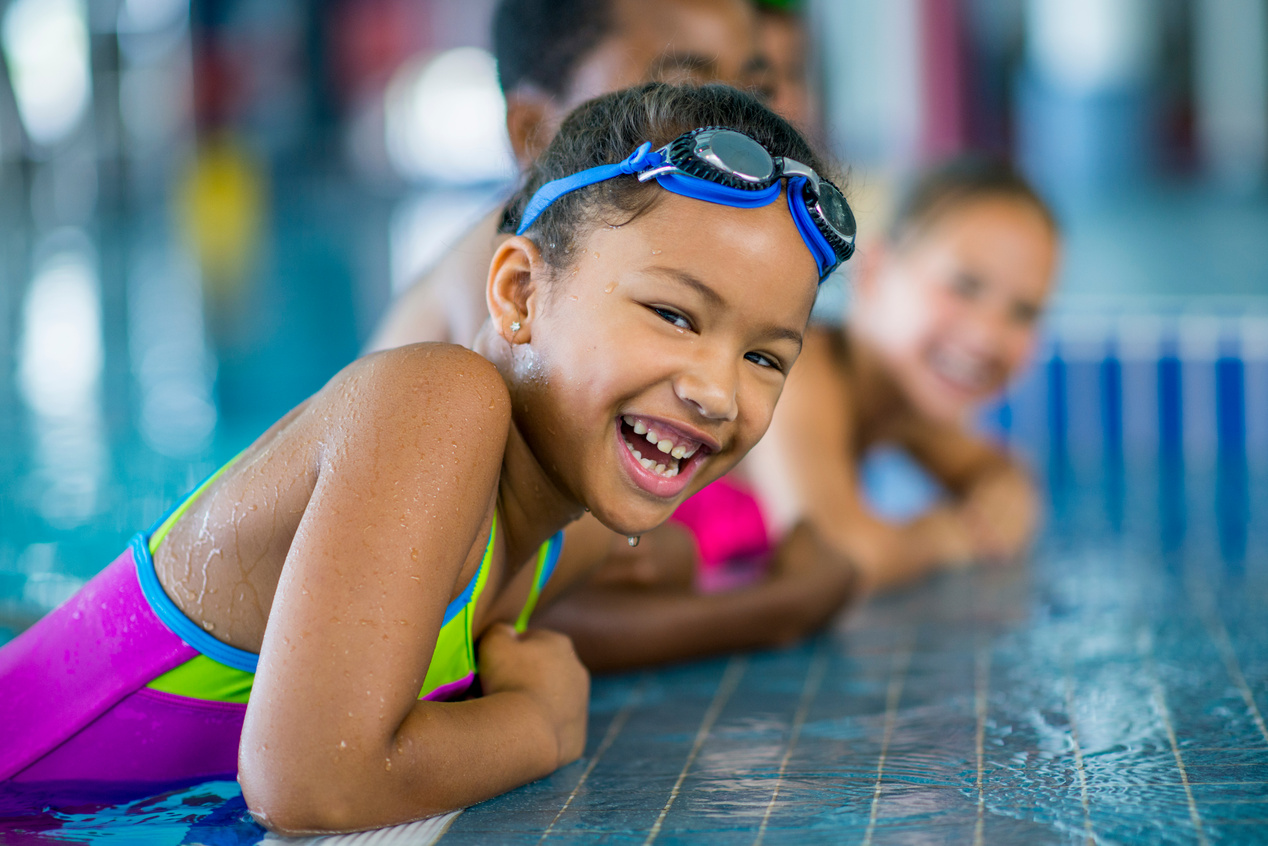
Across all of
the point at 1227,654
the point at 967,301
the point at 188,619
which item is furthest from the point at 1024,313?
the point at 188,619

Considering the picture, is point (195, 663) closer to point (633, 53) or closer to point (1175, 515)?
point (633, 53)

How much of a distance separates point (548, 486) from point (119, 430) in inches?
201

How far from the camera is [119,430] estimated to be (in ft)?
21.0

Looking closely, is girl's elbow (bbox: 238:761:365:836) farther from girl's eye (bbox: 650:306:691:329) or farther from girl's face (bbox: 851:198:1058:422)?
girl's face (bbox: 851:198:1058:422)

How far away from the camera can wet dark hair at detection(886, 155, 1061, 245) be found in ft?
12.4

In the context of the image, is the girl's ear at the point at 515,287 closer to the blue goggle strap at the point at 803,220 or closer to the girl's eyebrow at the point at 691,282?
the girl's eyebrow at the point at 691,282

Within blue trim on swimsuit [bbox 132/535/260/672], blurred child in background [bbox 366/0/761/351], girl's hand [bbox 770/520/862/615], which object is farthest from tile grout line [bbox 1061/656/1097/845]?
blurred child in background [bbox 366/0/761/351]

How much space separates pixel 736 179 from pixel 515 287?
1.11 feet

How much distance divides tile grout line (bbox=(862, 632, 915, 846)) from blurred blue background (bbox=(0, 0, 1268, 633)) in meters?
1.24

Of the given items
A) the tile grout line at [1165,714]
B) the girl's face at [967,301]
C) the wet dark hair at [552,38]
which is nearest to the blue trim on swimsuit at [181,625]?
the tile grout line at [1165,714]

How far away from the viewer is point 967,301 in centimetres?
374

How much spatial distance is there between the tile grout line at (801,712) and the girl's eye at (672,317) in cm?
65

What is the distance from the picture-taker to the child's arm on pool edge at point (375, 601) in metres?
1.53

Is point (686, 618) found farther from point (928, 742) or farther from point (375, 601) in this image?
point (375, 601)
